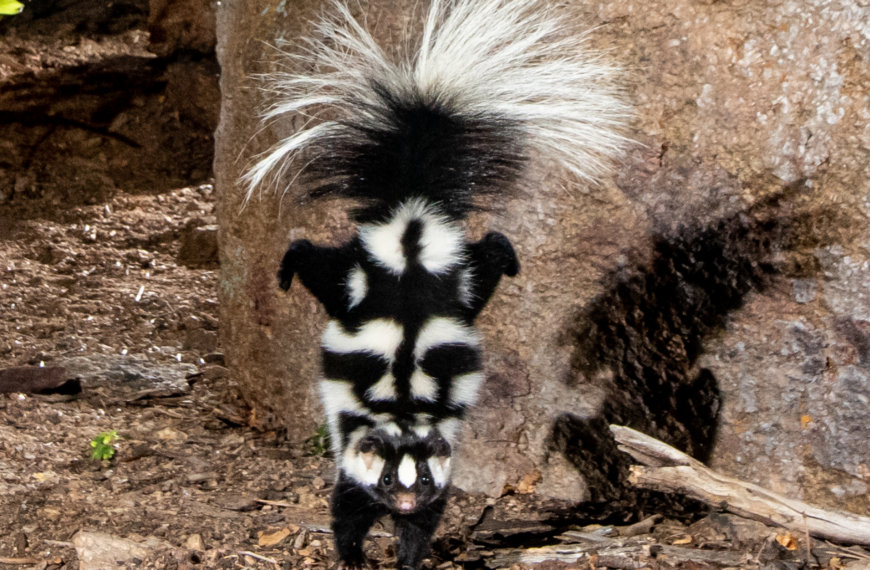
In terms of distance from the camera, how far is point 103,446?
3.42 metres

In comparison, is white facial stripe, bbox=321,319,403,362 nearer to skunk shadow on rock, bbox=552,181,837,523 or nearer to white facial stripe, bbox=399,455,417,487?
white facial stripe, bbox=399,455,417,487

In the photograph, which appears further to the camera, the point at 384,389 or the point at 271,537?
the point at 271,537

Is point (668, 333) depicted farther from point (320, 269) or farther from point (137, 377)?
point (137, 377)

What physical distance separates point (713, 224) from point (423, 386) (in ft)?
3.25

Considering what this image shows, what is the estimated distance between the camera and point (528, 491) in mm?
3191

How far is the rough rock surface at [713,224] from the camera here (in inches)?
101

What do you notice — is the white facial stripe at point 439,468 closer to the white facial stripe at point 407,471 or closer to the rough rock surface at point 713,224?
the white facial stripe at point 407,471

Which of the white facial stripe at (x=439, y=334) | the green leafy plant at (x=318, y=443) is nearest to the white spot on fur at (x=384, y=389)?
the white facial stripe at (x=439, y=334)

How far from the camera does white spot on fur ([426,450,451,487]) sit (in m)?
2.68

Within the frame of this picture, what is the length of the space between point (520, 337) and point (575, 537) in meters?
0.66

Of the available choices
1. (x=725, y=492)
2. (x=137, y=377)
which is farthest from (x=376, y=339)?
(x=137, y=377)

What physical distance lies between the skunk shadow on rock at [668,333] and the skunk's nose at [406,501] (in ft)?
2.19

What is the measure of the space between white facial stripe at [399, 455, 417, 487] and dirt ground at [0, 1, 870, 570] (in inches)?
17.6

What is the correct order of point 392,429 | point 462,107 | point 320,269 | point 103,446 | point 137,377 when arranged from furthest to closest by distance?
point 137,377 < point 103,446 < point 320,269 < point 392,429 < point 462,107
